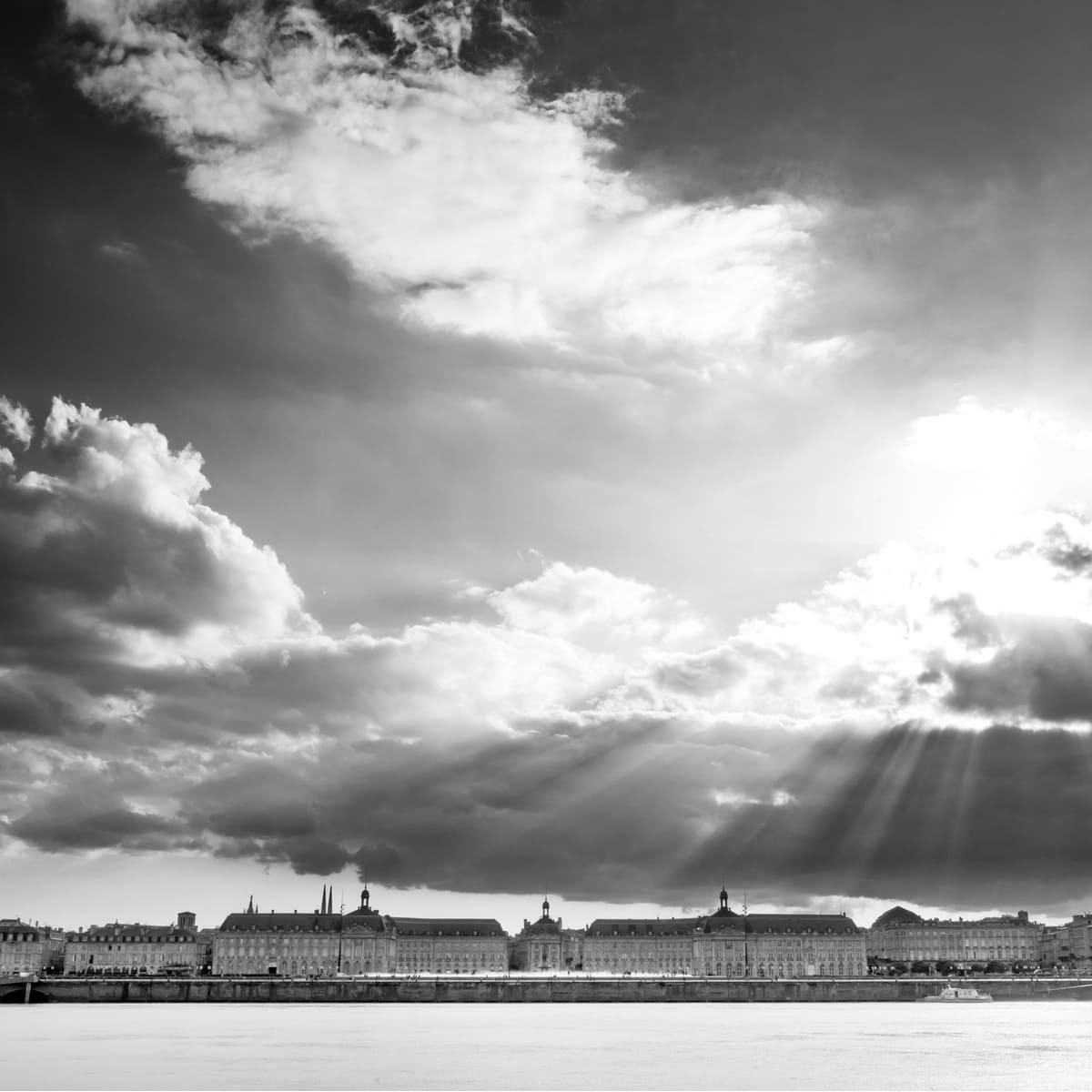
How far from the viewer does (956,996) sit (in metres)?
147

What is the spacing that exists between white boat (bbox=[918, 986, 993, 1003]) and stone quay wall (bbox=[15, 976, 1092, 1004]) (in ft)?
6.35

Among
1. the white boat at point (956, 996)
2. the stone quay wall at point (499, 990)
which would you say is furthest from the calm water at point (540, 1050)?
the white boat at point (956, 996)

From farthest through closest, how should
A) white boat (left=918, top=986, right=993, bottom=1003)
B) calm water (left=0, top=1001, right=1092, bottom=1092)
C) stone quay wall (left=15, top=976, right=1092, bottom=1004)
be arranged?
white boat (left=918, top=986, right=993, bottom=1003), stone quay wall (left=15, top=976, right=1092, bottom=1004), calm water (left=0, top=1001, right=1092, bottom=1092)

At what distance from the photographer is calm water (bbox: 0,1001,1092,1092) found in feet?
149

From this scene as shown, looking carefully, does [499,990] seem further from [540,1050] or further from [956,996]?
[540,1050]

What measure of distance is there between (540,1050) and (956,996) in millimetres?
104380

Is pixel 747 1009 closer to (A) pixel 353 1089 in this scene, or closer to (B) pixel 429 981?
(B) pixel 429 981

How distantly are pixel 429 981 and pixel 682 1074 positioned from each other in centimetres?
10430

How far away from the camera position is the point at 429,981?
477 feet

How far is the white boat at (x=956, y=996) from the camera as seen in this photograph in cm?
14525

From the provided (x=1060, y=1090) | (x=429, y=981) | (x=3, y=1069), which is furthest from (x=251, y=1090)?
(x=429, y=981)

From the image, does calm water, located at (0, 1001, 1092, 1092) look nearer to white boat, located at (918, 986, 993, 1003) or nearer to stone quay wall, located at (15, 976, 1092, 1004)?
stone quay wall, located at (15, 976, 1092, 1004)

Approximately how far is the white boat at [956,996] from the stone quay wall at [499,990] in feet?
6.35

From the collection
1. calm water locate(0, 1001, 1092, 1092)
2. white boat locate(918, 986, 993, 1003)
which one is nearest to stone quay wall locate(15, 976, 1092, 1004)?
white boat locate(918, 986, 993, 1003)
